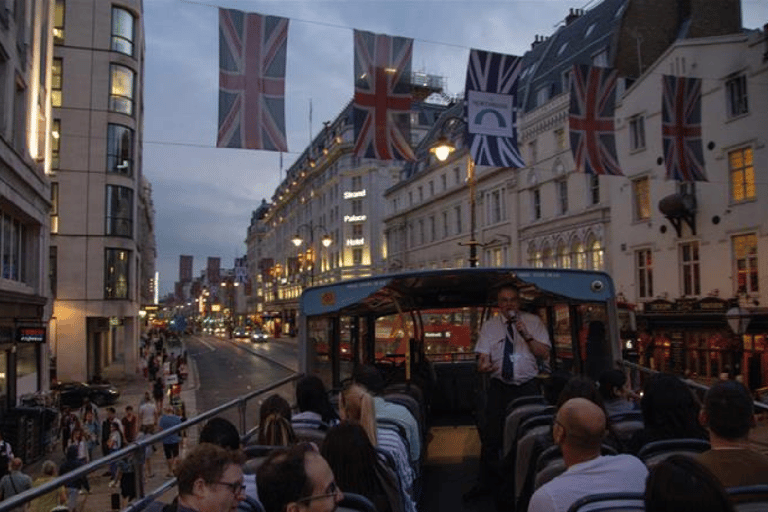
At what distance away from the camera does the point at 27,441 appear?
2048 cm

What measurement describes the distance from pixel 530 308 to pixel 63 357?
35386 millimetres

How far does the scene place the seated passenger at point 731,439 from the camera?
3.62 meters

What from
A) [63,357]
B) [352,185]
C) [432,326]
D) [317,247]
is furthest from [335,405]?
[317,247]

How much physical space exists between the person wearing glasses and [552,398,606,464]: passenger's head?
5.69 ft

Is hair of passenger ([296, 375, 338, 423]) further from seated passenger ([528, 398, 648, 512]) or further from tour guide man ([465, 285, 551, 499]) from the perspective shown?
seated passenger ([528, 398, 648, 512])

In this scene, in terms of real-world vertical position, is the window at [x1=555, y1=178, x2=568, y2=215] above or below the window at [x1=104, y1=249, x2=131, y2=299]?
above

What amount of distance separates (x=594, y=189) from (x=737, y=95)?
1127cm

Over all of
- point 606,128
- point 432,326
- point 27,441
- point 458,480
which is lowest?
point 27,441

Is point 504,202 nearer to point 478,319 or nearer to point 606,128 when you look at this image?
point 606,128

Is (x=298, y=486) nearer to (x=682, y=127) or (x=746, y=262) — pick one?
(x=682, y=127)

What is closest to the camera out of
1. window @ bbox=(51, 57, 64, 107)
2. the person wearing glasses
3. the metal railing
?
the person wearing glasses

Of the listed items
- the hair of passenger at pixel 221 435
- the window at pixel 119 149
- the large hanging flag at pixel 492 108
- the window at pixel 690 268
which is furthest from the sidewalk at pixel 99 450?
the window at pixel 690 268

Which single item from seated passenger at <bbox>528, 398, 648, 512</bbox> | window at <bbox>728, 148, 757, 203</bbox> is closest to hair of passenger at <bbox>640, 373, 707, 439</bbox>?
seated passenger at <bbox>528, 398, 648, 512</bbox>

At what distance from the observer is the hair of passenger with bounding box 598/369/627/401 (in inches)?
275
